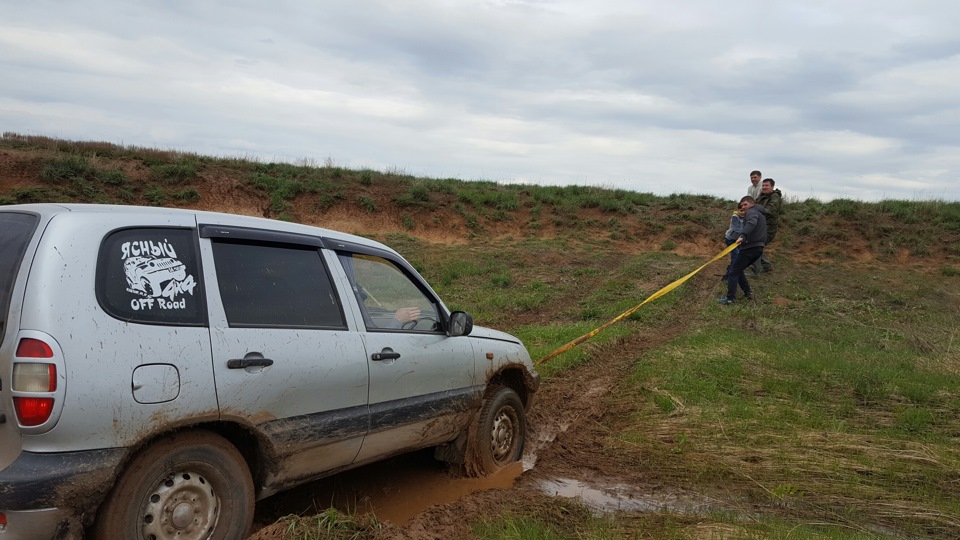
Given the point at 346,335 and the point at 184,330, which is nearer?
the point at 184,330

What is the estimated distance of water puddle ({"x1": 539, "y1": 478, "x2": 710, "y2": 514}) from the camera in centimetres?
449

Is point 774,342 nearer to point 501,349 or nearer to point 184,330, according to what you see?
point 501,349

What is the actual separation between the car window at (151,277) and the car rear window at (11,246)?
0.32 meters

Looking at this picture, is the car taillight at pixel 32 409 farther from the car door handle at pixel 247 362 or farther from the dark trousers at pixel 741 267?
the dark trousers at pixel 741 267

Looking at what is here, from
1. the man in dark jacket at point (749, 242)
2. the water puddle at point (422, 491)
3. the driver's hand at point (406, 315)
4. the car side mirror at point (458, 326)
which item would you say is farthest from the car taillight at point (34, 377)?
the man in dark jacket at point (749, 242)

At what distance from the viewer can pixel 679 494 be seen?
4.76 m

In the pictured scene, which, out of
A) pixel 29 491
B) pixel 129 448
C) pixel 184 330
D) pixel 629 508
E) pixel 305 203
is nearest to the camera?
pixel 29 491

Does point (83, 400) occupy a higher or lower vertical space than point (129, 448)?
higher

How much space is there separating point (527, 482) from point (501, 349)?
1.02 meters

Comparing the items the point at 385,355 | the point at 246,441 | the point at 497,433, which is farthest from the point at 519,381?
the point at 246,441

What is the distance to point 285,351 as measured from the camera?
3537mm

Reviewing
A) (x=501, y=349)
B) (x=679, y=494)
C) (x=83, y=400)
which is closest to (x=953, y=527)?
(x=679, y=494)

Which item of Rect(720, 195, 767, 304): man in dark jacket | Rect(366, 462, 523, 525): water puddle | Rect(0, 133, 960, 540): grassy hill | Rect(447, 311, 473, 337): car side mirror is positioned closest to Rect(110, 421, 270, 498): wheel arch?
Rect(0, 133, 960, 540): grassy hill

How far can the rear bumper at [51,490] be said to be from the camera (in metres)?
2.66
